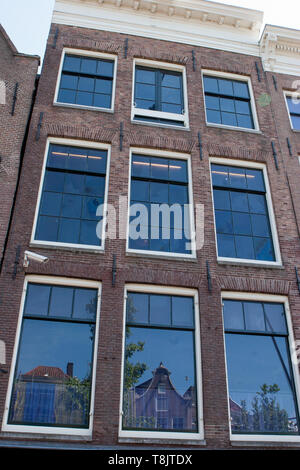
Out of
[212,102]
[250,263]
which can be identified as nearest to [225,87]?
[212,102]

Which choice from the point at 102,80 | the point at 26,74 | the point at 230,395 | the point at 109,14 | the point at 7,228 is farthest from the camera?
the point at 109,14

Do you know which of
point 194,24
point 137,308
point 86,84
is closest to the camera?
point 137,308

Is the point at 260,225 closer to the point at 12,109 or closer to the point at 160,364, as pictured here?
the point at 160,364

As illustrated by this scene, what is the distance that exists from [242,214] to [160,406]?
214 inches

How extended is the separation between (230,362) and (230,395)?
2.28ft

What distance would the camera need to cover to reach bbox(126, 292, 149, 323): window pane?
31.6 feet

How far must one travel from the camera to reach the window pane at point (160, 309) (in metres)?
9.69

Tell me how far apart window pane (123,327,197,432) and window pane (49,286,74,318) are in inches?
58.1

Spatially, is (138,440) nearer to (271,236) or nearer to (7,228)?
(7,228)

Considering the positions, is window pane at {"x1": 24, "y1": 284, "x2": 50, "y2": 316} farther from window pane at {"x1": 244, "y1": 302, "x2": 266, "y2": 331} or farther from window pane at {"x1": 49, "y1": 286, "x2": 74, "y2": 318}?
window pane at {"x1": 244, "y1": 302, "x2": 266, "y2": 331}

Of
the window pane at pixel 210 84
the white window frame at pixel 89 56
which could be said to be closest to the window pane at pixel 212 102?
the window pane at pixel 210 84

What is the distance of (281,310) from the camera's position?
10336mm

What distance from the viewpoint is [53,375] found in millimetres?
8789

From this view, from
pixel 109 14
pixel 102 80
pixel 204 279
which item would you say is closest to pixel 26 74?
pixel 102 80
